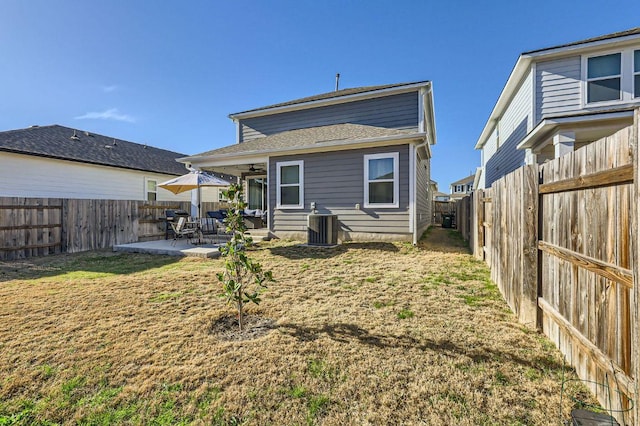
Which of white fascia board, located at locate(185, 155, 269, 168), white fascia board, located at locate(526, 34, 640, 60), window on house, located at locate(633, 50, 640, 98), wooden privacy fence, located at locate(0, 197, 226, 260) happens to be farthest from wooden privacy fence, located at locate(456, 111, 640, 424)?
wooden privacy fence, located at locate(0, 197, 226, 260)

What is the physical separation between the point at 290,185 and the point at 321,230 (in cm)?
242

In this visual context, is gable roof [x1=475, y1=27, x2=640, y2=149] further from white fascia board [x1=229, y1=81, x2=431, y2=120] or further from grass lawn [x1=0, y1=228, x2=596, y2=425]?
grass lawn [x1=0, y1=228, x2=596, y2=425]

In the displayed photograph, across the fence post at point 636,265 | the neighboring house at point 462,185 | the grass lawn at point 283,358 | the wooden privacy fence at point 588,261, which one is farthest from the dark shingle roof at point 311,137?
the neighboring house at point 462,185

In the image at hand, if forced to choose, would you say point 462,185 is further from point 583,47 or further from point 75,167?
point 75,167

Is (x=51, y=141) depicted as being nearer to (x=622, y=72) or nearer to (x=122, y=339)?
(x=122, y=339)

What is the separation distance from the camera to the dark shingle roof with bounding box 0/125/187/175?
1183cm

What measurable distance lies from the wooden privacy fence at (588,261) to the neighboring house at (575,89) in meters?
6.06

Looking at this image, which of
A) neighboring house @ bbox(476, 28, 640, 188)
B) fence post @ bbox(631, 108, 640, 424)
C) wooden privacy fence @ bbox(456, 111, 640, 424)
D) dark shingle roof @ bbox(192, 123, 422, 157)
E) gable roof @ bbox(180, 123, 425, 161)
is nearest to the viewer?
fence post @ bbox(631, 108, 640, 424)

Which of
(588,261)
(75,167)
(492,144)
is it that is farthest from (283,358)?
(492,144)

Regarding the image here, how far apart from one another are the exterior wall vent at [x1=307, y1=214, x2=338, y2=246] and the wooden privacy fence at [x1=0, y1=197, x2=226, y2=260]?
7042 mm

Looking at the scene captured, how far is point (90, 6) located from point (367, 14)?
31.1 ft

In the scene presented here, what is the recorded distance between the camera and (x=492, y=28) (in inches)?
458

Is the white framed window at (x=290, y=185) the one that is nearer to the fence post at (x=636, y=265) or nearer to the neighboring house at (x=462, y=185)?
the fence post at (x=636, y=265)

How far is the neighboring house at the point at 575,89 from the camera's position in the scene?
7434mm
